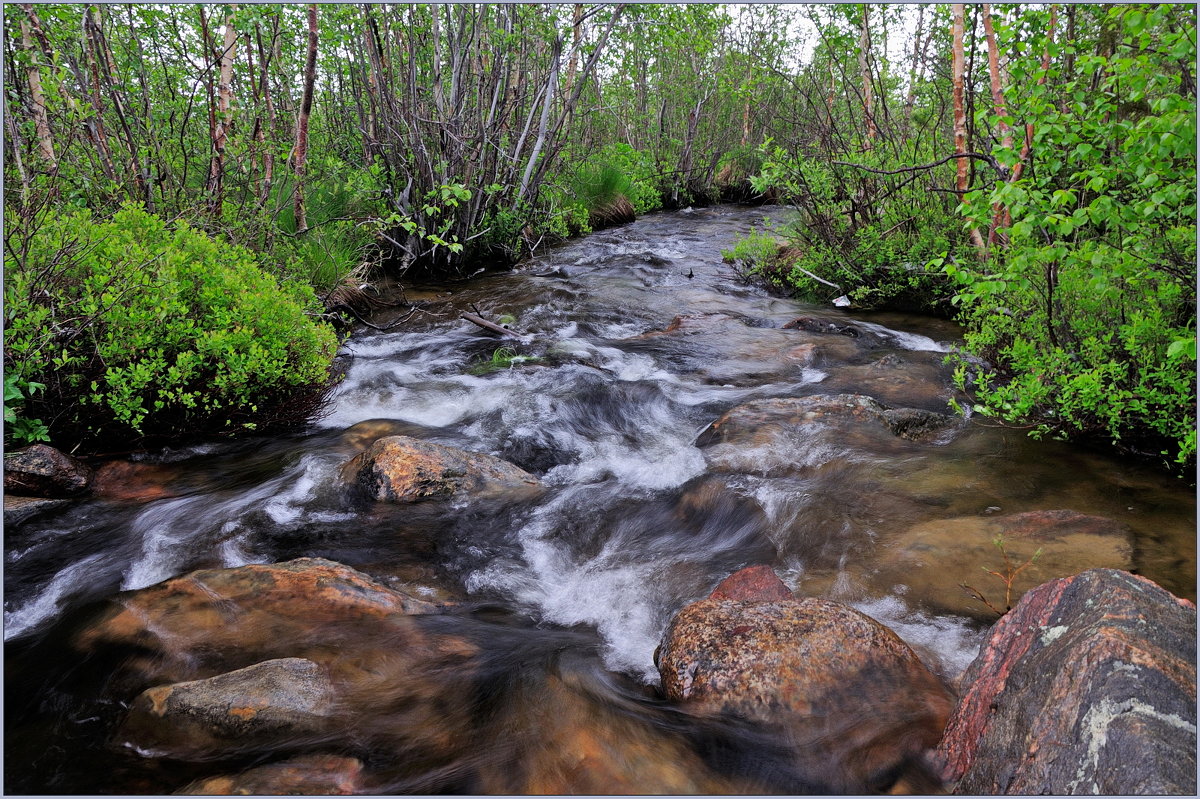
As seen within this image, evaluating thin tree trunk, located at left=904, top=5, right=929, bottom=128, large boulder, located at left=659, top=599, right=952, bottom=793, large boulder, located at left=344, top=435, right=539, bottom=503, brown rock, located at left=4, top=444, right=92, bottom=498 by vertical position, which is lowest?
large boulder, located at left=659, top=599, right=952, bottom=793

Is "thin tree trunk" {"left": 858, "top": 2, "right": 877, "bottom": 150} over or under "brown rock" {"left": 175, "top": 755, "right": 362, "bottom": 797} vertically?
over

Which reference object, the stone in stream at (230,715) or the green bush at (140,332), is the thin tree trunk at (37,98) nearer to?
the green bush at (140,332)

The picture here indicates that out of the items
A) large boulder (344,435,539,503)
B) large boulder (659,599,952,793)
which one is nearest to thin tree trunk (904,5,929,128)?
large boulder (344,435,539,503)

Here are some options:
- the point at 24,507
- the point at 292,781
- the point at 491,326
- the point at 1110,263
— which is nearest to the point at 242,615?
the point at 292,781

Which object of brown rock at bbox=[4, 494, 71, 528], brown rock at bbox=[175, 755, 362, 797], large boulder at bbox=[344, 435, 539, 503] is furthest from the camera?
large boulder at bbox=[344, 435, 539, 503]

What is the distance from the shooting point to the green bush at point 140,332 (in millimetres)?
4406

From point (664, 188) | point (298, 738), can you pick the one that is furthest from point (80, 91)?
point (664, 188)

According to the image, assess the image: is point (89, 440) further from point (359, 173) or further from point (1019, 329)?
point (1019, 329)

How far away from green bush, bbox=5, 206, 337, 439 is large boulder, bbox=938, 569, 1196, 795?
4995 millimetres

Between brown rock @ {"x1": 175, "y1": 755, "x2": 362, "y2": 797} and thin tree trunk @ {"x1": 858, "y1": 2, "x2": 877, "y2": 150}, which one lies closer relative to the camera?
brown rock @ {"x1": 175, "y1": 755, "x2": 362, "y2": 797}

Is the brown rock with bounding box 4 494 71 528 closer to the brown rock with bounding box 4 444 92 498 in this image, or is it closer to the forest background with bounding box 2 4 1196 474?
the brown rock with bounding box 4 444 92 498

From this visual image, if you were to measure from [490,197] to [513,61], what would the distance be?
7.88 ft

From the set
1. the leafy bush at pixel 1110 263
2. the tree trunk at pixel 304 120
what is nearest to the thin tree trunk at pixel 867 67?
the leafy bush at pixel 1110 263

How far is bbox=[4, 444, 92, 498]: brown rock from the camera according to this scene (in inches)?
163
